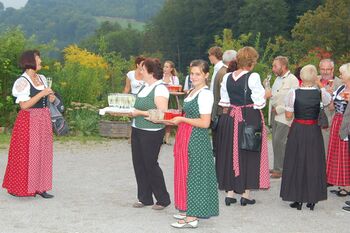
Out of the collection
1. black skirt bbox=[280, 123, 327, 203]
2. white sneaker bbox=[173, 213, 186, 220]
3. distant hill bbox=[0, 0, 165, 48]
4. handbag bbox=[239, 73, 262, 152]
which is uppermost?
distant hill bbox=[0, 0, 165, 48]

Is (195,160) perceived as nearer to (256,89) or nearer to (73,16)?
(256,89)

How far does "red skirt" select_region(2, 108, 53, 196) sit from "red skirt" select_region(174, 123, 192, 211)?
194 cm

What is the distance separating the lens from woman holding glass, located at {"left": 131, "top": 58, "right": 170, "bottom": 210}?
6.61 metres

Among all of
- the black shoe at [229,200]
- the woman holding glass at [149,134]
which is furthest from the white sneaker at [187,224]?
the black shoe at [229,200]

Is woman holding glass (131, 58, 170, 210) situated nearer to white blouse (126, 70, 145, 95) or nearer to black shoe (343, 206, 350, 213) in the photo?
black shoe (343, 206, 350, 213)

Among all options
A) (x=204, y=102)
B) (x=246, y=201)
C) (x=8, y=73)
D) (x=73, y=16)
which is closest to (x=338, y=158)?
(x=246, y=201)

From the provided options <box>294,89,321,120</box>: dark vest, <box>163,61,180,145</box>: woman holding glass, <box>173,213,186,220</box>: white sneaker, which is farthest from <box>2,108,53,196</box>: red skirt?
<box>163,61,180,145</box>: woman holding glass

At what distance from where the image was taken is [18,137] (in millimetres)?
7477

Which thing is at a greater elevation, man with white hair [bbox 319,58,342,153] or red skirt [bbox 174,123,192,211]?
man with white hair [bbox 319,58,342,153]

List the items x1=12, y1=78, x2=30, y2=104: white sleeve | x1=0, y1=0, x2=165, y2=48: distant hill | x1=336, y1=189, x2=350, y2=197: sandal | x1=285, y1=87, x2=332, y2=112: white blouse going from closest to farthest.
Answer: x1=285, y1=87, x2=332, y2=112: white blouse
x1=12, y1=78, x2=30, y2=104: white sleeve
x1=336, y1=189, x2=350, y2=197: sandal
x1=0, y1=0, x2=165, y2=48: distant hill

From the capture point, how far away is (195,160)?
6.20 meters

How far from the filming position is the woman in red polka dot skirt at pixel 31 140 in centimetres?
737

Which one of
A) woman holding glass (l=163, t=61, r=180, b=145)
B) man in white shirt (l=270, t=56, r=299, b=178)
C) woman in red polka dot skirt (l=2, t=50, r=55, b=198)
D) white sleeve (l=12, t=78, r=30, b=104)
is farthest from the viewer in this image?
woman holding glass (l=163, t=61, r=180, b=145)

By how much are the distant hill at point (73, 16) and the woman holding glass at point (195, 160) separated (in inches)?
4670
